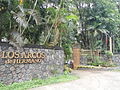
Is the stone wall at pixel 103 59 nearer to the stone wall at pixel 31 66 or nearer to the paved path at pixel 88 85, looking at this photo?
the stone wall at pixel 31 66

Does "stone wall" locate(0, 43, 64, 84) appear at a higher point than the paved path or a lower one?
higher

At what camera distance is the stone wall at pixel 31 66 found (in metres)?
6.05

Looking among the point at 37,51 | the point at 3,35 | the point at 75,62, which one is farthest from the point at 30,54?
the point at 75,62

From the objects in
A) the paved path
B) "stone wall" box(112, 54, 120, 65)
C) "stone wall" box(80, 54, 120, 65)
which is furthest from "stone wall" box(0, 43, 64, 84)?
"stone wall" box(112, 54, 120, 65)

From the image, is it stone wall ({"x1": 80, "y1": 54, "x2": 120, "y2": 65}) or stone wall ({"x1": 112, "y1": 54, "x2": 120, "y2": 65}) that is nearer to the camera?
stone wall ({"x1": 80, "y1": 54, "x2": 120, "y2": 65})

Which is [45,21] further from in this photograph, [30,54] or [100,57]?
[100,57]

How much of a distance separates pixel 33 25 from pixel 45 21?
664 millimetres

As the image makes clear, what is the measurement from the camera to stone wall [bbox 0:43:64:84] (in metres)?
6.05

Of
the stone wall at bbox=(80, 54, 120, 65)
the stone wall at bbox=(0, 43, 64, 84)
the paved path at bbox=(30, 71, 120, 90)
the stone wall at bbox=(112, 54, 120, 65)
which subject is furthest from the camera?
the stone wall at bbox=(112, 54, 120, 65)

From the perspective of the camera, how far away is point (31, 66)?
696 cm

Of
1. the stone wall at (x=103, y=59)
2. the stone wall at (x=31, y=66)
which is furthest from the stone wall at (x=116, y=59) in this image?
the stone wall at (x=31, y=66)

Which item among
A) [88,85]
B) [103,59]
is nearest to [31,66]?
[88,85]

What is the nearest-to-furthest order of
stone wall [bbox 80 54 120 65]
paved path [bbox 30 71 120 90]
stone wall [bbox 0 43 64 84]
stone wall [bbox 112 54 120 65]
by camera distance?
1. paved path [bbox 30 71 120 90]
2. stone wall [bbox 0 43 64 84]
3. stone wall [bbox 80 54 120 65]
4. stone wall [bbox 112 54 120 65]

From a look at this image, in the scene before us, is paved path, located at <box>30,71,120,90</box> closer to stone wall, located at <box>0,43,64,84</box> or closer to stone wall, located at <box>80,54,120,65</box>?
stone wall, located at <box>0,43,64,84</box>
